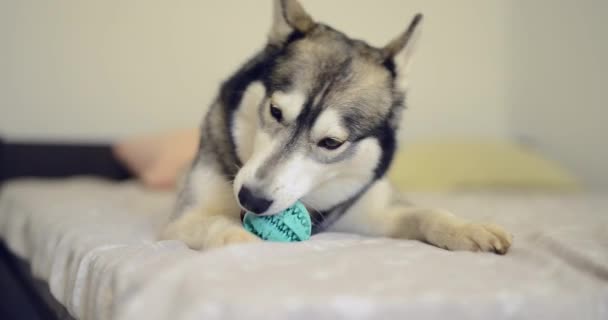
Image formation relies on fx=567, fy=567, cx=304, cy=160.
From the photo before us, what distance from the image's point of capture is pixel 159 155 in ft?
9.36

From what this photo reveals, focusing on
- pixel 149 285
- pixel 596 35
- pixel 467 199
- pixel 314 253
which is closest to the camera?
pixel 149 285

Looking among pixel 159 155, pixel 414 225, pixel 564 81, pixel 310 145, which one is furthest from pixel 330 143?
pixel 564 81

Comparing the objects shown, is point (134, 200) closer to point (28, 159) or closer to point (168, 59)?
point (28, 159)

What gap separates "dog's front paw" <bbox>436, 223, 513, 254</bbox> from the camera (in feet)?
4.38

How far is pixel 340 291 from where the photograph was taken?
94 centimetres

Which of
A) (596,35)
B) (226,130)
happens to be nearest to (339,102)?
(226,130)

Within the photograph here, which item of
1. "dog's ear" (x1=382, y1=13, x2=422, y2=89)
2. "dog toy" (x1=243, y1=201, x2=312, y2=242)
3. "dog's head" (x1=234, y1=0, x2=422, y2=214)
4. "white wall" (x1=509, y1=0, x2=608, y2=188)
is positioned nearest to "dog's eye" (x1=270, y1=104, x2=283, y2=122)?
"dog's head" (x1=234, y1=0, x2=422, y2=214)

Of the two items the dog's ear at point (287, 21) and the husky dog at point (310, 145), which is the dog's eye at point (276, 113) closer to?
the husky dog at point (310, 145)

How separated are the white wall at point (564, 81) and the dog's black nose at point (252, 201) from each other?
289cm

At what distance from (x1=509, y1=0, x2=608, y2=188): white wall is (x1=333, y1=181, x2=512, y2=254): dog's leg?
7.45ft

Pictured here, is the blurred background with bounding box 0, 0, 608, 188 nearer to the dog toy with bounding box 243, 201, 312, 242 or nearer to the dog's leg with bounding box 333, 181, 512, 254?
the dog's leg with bounding box 333, 181, 512, 254

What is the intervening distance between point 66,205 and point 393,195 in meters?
1.15

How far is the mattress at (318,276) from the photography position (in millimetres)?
902

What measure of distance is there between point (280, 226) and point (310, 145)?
21cm
